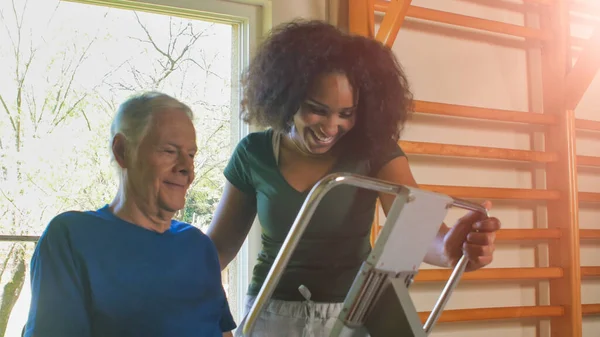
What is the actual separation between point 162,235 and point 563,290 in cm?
142

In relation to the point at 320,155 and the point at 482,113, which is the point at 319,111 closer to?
the point at 320,155

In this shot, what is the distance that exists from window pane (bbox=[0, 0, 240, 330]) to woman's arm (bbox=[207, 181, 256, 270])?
36 cm

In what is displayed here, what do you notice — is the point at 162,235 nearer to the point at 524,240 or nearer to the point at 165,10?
the point at 165,10

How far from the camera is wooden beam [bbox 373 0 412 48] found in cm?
155

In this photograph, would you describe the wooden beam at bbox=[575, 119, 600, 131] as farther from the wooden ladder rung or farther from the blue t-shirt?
the blue t-shirt

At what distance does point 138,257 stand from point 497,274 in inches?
48.7

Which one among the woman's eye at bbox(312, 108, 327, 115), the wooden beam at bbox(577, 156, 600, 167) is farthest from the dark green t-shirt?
the wooden beam at bbox(577, 156, 600, 167)

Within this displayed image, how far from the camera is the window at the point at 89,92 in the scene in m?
1.44

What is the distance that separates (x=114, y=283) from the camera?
83 cm

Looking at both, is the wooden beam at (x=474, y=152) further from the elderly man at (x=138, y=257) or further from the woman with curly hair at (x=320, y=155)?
the elderly man at (x=138, y=257)

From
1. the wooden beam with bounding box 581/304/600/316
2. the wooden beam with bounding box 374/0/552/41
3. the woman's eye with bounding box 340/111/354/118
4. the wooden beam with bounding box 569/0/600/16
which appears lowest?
the wooden beam with bounding box 581/304/600/316

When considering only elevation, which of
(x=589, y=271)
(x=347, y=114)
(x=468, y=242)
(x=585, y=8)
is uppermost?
(x=585, y=8)

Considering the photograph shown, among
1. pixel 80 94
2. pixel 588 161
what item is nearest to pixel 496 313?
pixel 588 161

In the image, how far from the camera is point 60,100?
149 cm
